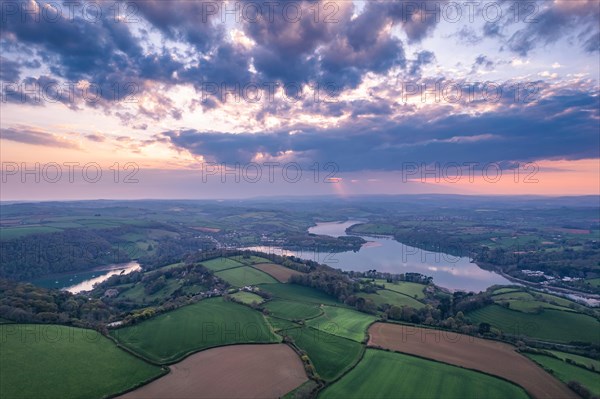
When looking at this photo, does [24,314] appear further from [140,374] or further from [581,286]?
[581,286]

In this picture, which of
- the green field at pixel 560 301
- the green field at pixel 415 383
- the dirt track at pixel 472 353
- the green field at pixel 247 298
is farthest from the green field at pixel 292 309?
the green field at pixel 560 301

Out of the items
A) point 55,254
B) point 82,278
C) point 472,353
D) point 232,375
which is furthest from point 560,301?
point 55,254

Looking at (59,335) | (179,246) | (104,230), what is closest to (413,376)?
(59,335)

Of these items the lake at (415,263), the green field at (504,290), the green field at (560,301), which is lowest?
the lake at (415,263)

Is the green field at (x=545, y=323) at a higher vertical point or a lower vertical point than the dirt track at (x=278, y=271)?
lower

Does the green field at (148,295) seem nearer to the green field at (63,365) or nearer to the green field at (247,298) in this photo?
the green field at (247,298)

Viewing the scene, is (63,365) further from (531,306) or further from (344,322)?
(531,306)
